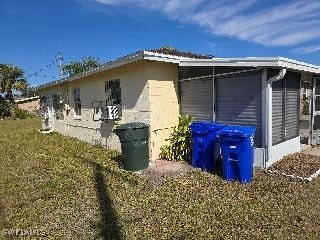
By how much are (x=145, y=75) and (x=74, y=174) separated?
10.8 ft

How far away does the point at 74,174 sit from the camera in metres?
7.44

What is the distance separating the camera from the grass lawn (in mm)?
4477

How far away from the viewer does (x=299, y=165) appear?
7699mm

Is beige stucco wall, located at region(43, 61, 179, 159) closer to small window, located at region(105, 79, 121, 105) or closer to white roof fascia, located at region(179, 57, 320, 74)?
small window, located at region(105, 79, 121, 105)

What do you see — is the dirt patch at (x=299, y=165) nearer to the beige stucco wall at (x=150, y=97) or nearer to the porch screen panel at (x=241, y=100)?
the porch screen panel at (x=241, y=100)

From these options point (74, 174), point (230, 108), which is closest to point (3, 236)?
point (74, 174)

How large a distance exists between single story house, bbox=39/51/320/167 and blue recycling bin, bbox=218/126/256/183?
109 cm

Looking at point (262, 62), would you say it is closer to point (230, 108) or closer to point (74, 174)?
point (230, 108)

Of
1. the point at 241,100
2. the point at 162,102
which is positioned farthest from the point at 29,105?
the point at 241,100

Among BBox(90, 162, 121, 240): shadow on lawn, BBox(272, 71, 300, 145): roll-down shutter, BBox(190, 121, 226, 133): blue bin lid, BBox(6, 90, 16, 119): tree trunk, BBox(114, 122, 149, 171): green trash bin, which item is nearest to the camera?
BBox(90, 162, 121, 240): shadow on lawn

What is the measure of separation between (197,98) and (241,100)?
4.82 feet

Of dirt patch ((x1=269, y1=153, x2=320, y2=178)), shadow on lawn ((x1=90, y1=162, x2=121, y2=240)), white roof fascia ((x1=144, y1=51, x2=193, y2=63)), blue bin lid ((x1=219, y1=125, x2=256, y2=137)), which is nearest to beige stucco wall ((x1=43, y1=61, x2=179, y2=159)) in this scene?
white roof fascia ((x1=144, y1=51, x2=193, y2=63))

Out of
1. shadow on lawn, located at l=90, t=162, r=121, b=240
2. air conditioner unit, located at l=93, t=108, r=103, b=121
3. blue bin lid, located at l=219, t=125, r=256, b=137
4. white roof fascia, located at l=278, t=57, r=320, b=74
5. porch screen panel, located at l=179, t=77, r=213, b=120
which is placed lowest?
shadow on lawn, located at l=90, t=162, r=121, b=240

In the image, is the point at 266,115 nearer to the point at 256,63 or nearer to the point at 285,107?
the point at 256,63
